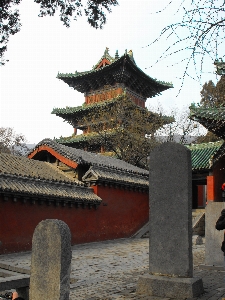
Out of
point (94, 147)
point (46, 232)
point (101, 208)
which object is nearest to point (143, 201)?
point (101, 208)

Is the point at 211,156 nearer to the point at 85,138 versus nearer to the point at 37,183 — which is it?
the point at 37,183

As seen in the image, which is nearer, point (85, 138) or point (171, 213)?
point (171, 213)

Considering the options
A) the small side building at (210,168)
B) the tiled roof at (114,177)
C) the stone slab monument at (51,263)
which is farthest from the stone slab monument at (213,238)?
the tiled roof at (114,177)

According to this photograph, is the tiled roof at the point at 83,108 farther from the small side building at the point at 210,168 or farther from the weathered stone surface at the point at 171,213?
the weathered stone surface at the point at 171,213

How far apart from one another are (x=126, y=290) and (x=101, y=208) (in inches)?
419

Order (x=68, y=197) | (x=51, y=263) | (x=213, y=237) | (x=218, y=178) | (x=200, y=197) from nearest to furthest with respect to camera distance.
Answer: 1. (x=51, y=263)
2. (x=213, y=237)
3. (x=68, y=197)
4. (x=218, y=178)
5. (x=200, y=197)

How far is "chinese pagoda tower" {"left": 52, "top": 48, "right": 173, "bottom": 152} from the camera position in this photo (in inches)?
1192

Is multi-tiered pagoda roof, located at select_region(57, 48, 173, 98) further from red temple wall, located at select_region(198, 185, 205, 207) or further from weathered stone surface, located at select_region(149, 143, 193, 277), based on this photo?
weathered stone surface, located at select_region(149, 143, 193, 277)

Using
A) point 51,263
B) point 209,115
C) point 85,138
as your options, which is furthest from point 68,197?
point 85,138

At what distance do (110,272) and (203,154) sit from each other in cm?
1481

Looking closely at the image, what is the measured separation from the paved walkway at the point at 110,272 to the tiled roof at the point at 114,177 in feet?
12.9

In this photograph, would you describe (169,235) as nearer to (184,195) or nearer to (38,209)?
(184,195)

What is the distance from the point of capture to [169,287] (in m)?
5.72

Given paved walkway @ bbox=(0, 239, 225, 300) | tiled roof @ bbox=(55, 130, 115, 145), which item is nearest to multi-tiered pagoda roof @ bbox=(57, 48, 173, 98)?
tiled roof @ bbox=(55, 130, 115, 145)
